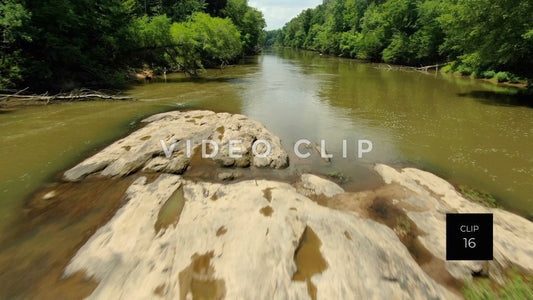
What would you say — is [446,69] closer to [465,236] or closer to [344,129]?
[344,129]

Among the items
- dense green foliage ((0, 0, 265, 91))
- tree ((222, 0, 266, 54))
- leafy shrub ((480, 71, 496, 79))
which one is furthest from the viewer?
tree ((222, 0, 266, 54))

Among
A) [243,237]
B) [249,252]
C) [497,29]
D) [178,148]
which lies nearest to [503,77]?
[497,29]

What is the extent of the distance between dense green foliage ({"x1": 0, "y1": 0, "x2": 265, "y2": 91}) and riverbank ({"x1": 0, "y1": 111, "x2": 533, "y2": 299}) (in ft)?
42.9

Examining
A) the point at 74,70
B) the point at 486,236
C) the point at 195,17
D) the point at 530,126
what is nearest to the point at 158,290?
the point at 486,236

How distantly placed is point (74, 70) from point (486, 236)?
26.9 metres

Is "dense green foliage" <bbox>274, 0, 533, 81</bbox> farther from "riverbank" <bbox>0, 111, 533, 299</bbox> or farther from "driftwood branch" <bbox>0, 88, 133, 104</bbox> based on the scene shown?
"driftwood branch" <bbox>0, 88, 133, 104</bbox>

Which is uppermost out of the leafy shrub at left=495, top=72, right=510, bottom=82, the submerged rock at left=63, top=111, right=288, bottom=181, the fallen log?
the leafy shrub at left=495, top=72, right=510, bottom=82

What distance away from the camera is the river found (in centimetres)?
862

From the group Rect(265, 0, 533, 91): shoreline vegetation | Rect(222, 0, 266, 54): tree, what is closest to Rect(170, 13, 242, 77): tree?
Rect(222, 0, 266, 54): tree

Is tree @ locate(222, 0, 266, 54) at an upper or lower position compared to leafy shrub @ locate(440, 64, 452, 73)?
upper

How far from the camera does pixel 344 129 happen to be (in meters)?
13.7

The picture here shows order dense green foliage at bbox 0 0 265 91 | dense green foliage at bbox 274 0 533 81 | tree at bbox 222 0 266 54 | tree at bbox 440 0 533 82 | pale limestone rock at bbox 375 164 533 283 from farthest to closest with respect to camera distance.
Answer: tree at bbox 222 0 266 54, dense green foliage at bbox 274 0 533 81, tree at bbox 440 0 533 82, dense green foliage at bbox 0 0 265 91, pale limestone rock at bbox 375 164 533 283

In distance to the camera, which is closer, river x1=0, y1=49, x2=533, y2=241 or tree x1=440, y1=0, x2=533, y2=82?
river x1=0, y1=49, x2=533, y2=241

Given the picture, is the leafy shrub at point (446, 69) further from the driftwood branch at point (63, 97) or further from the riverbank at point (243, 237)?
the driftwood branch at point (63, 97)
